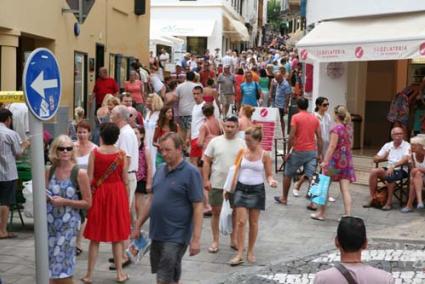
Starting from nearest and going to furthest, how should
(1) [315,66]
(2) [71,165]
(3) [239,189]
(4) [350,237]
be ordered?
(4) [350,237], (2) [71,165], (3) [239,189], (1) [315,66]

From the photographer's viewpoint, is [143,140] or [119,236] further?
[143,140]

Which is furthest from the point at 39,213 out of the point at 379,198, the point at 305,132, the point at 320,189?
the point at 379,198

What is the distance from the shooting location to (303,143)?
1091 cm

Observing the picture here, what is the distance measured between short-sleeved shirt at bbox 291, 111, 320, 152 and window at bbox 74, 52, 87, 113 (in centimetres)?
741

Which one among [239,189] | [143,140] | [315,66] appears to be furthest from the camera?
[315,66]

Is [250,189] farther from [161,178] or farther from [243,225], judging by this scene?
[161,178]

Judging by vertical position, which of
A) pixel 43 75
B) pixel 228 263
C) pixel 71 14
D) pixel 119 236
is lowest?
pixel 228 263

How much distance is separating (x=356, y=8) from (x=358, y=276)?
11.7m

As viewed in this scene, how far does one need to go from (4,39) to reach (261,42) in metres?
71.6

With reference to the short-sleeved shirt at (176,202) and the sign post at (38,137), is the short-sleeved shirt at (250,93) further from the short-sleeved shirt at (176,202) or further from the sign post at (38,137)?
the sign post at (38,137)

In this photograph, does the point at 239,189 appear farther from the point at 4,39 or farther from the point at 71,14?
the point at 71,14

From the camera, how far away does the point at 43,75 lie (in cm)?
567

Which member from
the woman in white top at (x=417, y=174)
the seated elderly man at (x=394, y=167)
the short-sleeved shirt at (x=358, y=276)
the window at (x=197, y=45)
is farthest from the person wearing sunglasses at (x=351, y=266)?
the window at (x=197, y=45)

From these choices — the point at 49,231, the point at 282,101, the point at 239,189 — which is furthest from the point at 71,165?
the point at 282,101
